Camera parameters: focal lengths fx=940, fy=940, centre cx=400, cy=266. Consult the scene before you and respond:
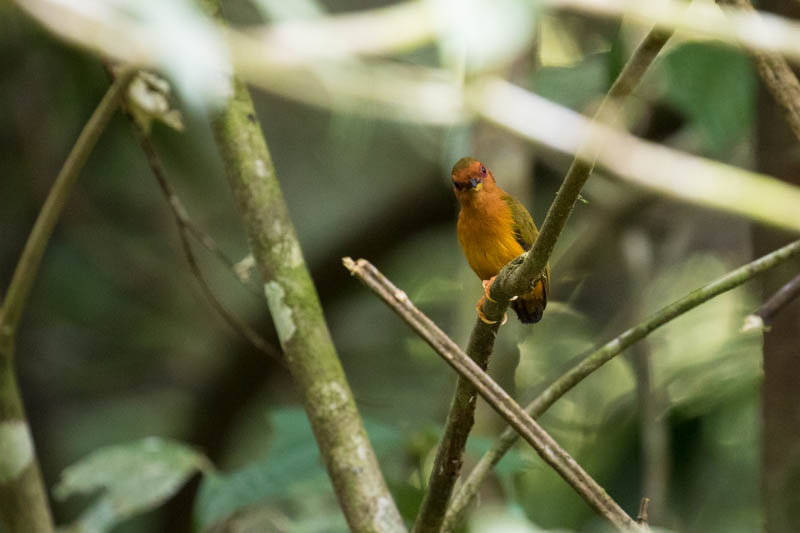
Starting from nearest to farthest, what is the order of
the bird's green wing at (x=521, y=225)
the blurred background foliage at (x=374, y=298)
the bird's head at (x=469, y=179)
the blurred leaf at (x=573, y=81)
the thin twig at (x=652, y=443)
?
the bird's head at (x=469, y=179) < the bird's green wing at (x=521, y=225) < the blurred background foliage at (x=374, y=298) < the blurred leaf at (x=573, y=81) < the thin twig at (x=652, y=443)

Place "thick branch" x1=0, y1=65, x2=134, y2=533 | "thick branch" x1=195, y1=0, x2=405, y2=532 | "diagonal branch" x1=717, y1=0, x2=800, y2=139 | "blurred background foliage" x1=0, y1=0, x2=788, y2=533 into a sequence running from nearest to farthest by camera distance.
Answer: "diagonal branch" x1=717, y1=0, x2=800, y2=139, "thick branch" x1=195, y1=0, x2=405, y2=532, "thick branch" x1=0, y1=65, x2=134, y2=533, "blurred background foliage" x1=0, y1=0, x2=788, y2=533

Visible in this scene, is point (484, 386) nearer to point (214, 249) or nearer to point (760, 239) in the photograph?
point (214, 249)

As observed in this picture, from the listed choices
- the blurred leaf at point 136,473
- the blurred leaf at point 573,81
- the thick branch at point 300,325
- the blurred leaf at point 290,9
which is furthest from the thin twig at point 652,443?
the blurred leaf at point 290,9

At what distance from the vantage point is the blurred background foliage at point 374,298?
2982 millimetres

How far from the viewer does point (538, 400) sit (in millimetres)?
1628

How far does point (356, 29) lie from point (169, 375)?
4820mm

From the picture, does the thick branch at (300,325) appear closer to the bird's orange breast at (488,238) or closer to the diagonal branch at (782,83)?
the bird's orange breast at (488,238)

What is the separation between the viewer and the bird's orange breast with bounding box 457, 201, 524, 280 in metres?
2.28

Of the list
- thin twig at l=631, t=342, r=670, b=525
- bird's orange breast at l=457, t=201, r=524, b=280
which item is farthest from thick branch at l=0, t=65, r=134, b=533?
thin twig at l=631, t=342, r=670, b=525

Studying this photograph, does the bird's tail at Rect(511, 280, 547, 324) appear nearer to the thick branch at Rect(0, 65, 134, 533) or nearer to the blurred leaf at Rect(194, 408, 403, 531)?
the blurred leaf at Rect(194, 408, 403, 531)

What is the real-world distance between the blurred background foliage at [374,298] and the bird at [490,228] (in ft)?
0.84

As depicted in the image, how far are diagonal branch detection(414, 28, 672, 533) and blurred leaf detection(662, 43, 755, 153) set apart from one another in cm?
136

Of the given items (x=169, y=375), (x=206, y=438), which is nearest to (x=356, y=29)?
(x=206, y=438)

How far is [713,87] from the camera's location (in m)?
2.58
